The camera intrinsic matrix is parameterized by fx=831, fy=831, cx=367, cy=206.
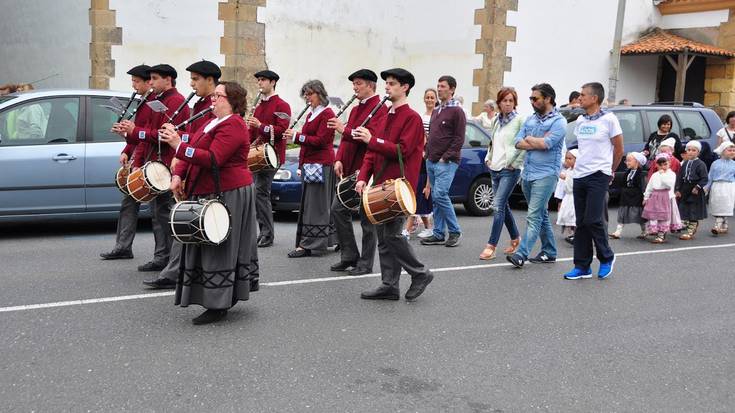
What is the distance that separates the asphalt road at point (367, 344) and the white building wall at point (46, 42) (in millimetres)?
8101

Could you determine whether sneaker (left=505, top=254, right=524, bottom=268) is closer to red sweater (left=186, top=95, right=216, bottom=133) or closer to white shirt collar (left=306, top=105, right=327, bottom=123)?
white shirt collar (left=306, top=105, right=327, bottom=123)

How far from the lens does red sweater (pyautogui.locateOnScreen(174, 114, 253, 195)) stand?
5.30 metres

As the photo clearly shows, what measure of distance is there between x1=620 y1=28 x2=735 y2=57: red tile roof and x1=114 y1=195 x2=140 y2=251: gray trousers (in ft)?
54.8

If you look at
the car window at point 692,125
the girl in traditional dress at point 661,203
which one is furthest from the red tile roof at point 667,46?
the girl in traditional dress at point 661,203

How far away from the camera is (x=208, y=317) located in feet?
17.9

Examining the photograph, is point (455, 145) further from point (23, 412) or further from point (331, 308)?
point (23, 412)

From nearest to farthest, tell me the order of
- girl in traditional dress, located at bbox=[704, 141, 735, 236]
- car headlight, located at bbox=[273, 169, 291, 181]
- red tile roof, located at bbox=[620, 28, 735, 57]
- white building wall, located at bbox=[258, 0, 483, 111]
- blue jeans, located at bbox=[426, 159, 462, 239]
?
blue jeans, located at bbox=[426, 159, 462, 239], car headlight, located at bbox=[273, 169, 291, 181], girl in traditional dress, located at bbox=[704, 141, 735, 236], white building wall, located at bbox=[258, 0, 483, 111], red tile roof, located at bbox=[620, 28, 735, 57]

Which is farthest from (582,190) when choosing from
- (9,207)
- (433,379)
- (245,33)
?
(245,33)

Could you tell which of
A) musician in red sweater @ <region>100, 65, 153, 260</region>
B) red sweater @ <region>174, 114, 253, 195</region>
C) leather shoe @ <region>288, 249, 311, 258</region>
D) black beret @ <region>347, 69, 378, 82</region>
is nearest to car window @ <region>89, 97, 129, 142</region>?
musician in red sweater @ <region>100, 65, 153, 260</region>

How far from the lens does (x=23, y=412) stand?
12.7 ft

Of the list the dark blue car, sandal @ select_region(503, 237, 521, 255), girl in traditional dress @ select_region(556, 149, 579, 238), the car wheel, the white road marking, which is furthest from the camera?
the car wheel

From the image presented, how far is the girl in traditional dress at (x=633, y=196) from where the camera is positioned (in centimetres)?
1009

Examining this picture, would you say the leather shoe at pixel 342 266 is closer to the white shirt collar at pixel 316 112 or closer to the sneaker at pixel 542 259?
the white shirt collar at pixel 316 112

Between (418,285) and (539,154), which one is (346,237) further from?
(539,154)
